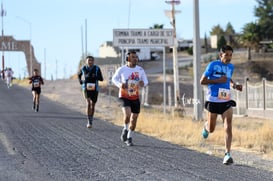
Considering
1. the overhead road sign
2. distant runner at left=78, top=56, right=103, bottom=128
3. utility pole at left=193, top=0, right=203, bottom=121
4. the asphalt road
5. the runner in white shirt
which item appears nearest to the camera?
the asphalt road

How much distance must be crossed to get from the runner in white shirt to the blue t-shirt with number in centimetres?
260

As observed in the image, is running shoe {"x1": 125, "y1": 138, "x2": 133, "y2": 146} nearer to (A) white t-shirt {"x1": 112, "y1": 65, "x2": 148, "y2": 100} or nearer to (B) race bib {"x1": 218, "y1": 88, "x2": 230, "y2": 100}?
(A) white t-shirt {"x1": 112, "y1": 65, "x2": 148, "y2": 100}

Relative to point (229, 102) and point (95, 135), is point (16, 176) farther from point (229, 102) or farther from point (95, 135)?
point (95, 135)

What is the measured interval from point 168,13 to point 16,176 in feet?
65.1

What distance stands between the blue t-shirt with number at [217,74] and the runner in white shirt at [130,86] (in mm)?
2603

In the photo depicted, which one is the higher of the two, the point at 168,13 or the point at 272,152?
the point at 168,13

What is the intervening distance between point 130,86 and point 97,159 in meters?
2.90

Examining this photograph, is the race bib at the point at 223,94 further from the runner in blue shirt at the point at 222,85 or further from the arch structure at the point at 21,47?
the arch structure at the point at 21,47

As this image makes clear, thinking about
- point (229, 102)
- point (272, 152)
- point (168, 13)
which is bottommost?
point (272, 152)

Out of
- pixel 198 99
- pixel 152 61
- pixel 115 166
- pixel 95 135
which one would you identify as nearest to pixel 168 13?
pixel 198 99

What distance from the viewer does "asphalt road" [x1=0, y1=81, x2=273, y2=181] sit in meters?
8.95

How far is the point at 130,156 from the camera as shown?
10.9 m

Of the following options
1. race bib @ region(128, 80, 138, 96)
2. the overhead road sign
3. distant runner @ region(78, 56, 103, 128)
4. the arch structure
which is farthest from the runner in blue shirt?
the arch structure

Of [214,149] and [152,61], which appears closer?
[214,149]
